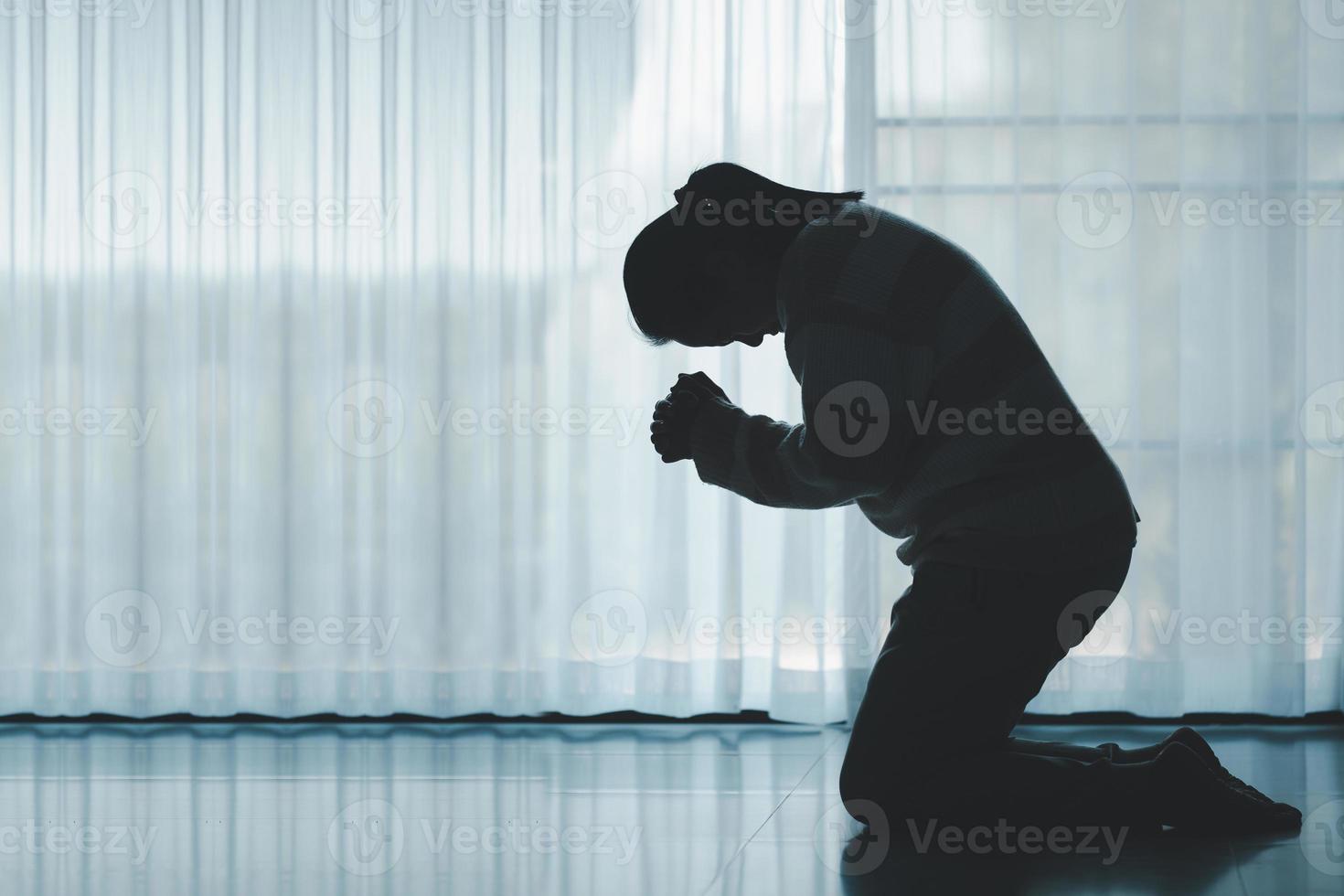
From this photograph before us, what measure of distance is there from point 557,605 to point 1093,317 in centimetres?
123

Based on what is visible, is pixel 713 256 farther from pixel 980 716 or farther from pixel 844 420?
pixel 980 716

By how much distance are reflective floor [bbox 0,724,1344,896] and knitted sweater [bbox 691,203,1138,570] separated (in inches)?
13.2

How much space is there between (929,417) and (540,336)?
1.28 metres

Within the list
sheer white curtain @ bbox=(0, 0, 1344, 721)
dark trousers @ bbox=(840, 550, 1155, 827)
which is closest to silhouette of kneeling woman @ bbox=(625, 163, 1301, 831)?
dark trousers @ bbox=(840, 550, 1155, 827)

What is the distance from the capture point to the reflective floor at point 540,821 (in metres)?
1.20

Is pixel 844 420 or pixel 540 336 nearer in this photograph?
pixel 844 420

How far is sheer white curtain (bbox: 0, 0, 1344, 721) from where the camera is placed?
7.64ft

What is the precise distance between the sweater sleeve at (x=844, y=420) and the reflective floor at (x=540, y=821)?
1.34 ft

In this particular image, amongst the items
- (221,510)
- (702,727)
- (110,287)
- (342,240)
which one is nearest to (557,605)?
(702,727)

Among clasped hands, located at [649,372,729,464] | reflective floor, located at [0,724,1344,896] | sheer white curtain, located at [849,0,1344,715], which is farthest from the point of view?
sheer white curtain, located at [849,0,1344,715]

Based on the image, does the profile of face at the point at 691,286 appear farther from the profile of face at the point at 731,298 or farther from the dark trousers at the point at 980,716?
the dark trousers at the point at 980,716

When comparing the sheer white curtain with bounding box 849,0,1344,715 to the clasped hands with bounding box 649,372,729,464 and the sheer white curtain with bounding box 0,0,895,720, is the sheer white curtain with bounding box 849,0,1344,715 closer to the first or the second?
the sheer white curtain with bounding box 0,0,895,720

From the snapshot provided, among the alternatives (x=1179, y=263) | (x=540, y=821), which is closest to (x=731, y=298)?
(x=540, y=821)

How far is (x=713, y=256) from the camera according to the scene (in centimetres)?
130
